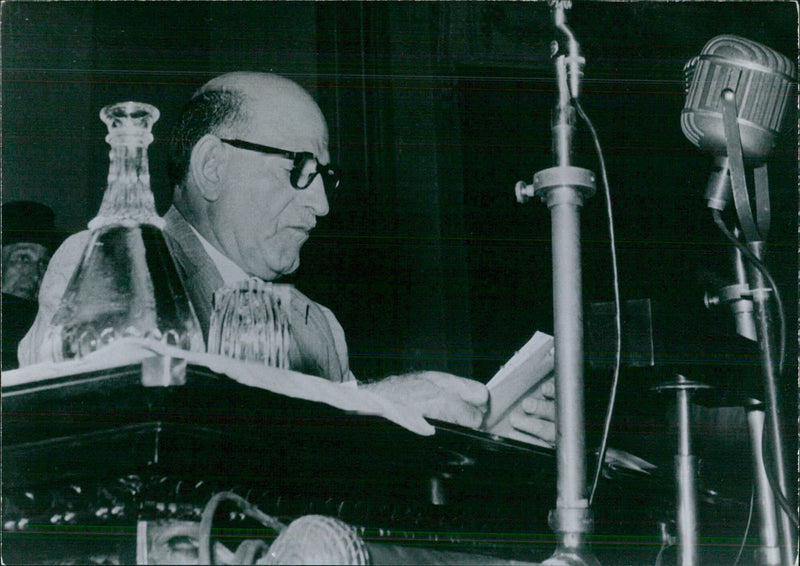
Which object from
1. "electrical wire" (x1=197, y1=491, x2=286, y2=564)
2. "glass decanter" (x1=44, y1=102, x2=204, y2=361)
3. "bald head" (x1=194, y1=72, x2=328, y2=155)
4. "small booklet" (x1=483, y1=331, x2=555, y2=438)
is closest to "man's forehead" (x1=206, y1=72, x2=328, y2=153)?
"bald head" (x1=194, y1=72, x2=328, y2=155)

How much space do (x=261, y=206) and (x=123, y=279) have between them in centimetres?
33

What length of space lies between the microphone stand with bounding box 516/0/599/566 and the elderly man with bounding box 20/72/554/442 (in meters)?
0.39

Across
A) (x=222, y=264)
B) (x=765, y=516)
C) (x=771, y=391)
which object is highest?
(x=222, y=264)

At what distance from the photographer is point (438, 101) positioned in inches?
64.6

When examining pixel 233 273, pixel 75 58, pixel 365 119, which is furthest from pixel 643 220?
pixel 75 58

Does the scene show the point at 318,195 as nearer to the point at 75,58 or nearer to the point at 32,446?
the point at 75,58

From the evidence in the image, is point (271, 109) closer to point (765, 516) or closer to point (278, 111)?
point (278, 111)

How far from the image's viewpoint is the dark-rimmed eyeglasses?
4.07ft

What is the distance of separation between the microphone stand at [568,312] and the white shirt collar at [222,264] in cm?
49

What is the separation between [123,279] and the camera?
3.10 feet

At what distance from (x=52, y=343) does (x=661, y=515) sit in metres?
0.82

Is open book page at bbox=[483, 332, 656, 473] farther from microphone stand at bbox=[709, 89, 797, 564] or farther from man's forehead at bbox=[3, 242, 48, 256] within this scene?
man's forehead at bbox=[3, 242, 48, 256]

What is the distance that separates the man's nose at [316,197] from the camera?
1.32m

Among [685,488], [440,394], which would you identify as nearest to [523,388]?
[440,394]
